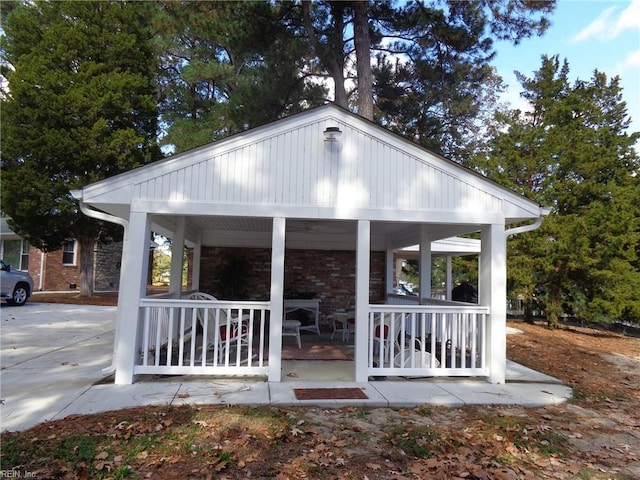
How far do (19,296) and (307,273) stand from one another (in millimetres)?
9912

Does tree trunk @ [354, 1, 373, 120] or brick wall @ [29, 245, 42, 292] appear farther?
brick wall @ [29, 245, 42, 292]

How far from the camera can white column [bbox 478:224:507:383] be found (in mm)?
5617

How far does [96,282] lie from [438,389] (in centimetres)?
1992

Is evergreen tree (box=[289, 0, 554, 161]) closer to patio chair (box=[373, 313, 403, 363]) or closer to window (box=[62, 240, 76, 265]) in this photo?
patio chair (box=[373, 313, 403, 363])

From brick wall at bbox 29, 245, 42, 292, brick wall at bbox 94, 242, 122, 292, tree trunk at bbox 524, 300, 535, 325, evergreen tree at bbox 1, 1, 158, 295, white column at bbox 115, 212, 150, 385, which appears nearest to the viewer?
white column at bbox 115, 212, 150, 385

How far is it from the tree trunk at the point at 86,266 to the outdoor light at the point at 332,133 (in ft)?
45.5

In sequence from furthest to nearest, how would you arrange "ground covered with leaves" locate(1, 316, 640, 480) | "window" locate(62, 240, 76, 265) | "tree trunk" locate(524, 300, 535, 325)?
Answer: "window" locate(62, 240, 76, 265), "tree trunk" locate(524, 300, 535, 325), "ground covered with leaves" locate(1, 316, 640, 480)

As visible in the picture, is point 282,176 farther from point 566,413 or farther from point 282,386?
point 566,413

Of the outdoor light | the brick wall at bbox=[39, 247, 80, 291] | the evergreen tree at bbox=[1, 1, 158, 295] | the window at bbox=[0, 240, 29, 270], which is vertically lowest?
the brick wall at bbox=[39, 247, 80, 291]

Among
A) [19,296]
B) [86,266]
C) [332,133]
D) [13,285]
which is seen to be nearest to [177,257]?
[332,133]

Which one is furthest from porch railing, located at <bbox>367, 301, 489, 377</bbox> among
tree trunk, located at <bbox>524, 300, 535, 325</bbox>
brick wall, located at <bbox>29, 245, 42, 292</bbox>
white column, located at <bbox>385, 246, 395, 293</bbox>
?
brick wall, located at <bbox>29, 245, 42, 292</bbox>

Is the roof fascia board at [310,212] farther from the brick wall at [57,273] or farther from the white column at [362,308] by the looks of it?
the brick wall at [57,273]

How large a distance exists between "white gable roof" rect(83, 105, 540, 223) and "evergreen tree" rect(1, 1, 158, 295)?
10592mm

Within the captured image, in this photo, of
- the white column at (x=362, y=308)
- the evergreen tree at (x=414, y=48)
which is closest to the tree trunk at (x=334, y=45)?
the evergreen tree at (x=414, y=48)
